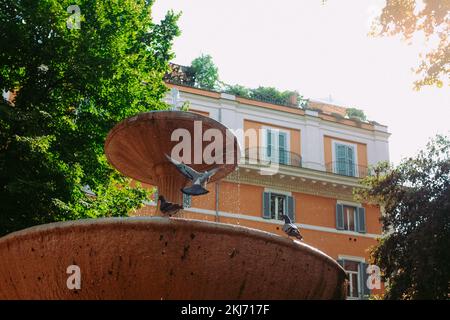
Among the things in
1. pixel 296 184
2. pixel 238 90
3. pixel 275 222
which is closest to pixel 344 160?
pixel 296 184

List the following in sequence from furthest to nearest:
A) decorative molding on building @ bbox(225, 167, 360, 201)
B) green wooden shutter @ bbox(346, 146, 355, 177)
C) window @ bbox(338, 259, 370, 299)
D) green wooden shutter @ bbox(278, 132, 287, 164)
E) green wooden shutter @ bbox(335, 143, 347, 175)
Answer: green wooden shutter @ bbox(346, 146, 355, 177) → green wooden shutter @ bbox(335, 143, 347, 175) → green wooden shutter @ bbox(278, 132, 287, 164) → window @ bbox(338, 259, 370, 299) → decorative molding on building @ bbox(225, 167, 360, 201)

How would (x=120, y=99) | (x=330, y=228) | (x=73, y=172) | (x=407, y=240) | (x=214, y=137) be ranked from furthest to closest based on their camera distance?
(x=330, y=228)
(x=407, y=240)
(x=120, y=99)
(x=73, y=172)
(x=214, y=137)

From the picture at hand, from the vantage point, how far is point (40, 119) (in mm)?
12469

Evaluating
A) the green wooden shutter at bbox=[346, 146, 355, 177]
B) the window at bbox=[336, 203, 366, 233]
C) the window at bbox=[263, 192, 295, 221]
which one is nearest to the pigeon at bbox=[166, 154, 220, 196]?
the window at bbox=[263, 192, 295, 221]

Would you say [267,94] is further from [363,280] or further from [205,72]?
[363,280]

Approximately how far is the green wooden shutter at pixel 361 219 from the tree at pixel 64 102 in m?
15.7

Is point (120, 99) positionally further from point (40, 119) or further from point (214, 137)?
point (214, 137)

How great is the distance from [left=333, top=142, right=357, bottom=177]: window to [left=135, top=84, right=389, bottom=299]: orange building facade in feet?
0.08

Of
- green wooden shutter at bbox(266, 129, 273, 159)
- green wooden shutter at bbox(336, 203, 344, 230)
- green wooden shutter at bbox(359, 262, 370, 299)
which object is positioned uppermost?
green wooden shutter at bbox(266, 129, 273, 159)

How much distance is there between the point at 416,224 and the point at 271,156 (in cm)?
1038

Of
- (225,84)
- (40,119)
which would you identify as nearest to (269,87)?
(225,84)

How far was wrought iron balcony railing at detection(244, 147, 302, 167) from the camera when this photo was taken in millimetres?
26781

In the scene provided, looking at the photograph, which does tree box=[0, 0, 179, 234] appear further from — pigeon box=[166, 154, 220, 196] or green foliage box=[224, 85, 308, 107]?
green foliage box=[224, 85, 308, 107]
